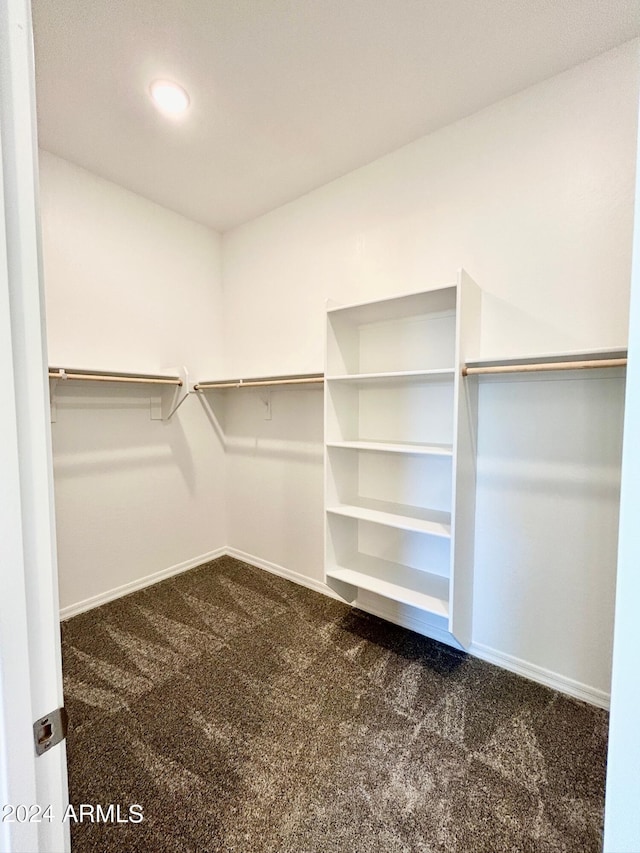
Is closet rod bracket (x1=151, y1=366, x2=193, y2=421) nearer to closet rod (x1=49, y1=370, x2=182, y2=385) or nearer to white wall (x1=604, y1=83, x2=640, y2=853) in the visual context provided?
closet rod (x1=49, y1=370, x2=182, y2=385)

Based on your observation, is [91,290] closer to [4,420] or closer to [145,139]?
[145,139]

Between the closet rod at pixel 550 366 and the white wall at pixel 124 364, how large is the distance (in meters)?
2.13

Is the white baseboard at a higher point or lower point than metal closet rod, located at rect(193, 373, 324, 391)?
lower

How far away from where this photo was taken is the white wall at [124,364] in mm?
2229

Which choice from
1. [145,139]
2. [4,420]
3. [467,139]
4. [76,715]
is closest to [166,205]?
[145,139]

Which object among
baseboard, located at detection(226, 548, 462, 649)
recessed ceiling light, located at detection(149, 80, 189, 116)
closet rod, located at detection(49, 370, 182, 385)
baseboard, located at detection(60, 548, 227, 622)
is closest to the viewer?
recessed ceiling light, located at detection(149, 80, 189, 116)

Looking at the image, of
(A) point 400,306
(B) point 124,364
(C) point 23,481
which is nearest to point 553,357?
(A) point 400,306

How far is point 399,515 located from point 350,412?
0.66m

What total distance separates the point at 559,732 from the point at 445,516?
3.08 feet

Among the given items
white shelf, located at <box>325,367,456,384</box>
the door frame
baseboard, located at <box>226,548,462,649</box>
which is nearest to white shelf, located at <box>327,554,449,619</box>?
baseboard, located at <box>226,548,462,649</box>

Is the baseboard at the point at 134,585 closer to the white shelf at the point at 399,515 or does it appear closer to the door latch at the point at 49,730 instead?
the white shelf at the point at 399,515

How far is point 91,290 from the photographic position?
7.64ft

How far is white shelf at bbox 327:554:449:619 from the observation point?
1765mm

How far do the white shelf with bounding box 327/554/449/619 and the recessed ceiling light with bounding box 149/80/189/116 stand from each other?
8.06 ft
